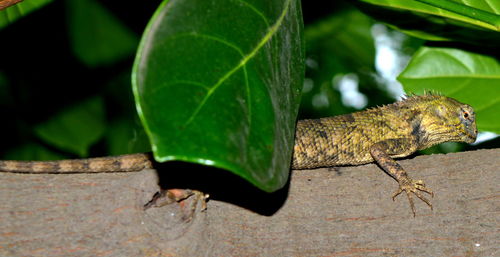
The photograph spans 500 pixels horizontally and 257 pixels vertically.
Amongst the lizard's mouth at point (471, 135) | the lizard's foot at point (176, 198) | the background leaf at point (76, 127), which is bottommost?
the lizard's mouth at point (471, 135)

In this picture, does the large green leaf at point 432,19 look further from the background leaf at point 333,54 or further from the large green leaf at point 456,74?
the background leaf at point 333,54

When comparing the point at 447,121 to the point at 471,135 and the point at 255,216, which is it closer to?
the point at 471,135

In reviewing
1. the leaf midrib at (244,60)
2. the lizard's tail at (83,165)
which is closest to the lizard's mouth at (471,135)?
the lizard's tail at (83,165)

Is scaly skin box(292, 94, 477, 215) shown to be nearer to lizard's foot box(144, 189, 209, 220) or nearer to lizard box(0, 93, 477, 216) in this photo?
lizard box(0, 93, 477, 216)

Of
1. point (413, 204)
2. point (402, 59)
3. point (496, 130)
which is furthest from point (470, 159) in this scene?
point (402, 59)

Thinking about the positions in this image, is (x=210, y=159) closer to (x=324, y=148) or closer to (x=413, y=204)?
(x=413, y=204)

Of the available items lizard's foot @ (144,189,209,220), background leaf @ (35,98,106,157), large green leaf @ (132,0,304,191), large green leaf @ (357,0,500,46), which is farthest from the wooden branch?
background leaf @ (35,98,106,157)

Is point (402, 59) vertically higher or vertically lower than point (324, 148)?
lower
